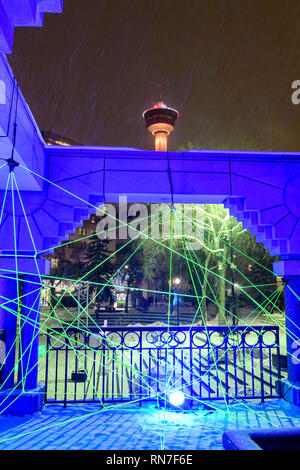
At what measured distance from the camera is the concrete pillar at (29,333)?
4.69m

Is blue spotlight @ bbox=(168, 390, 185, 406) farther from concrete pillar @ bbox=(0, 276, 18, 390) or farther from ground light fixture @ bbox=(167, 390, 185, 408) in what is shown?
concrete pillar @ bbox=(0, 276, 18, 390)

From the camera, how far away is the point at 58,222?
499 cm

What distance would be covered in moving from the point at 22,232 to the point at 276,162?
404 cm

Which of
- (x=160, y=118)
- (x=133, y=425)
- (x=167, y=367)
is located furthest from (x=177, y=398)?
(x=160, y=118)

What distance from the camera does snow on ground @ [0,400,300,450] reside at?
3641 millimetres

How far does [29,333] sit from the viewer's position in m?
4.82

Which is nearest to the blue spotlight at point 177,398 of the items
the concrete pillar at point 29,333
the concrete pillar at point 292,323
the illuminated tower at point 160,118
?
the concrete pillar at point 292,323

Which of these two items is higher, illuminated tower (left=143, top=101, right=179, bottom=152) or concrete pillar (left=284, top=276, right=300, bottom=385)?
illuminated tower (left=143, top=101, right=179, bottom=152)

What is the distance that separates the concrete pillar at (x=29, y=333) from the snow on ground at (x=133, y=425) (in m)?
0.49

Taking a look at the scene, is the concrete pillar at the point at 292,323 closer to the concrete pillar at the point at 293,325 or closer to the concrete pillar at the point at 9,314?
the concrete pillar at the point at 293,325

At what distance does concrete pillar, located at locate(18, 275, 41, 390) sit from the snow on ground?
0.49m

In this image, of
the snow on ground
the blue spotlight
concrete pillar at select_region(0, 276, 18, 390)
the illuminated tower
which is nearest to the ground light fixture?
the blue spotlight
